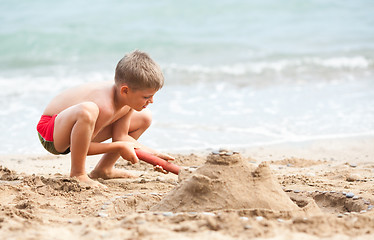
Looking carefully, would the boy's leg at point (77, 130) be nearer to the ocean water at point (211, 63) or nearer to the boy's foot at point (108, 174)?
the boy's foot at point (108, 174)

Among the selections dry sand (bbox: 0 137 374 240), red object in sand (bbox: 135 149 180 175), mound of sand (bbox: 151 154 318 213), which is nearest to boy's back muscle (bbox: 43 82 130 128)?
red object in sand (bbox: 135 149 180 175)

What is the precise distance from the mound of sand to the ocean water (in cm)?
221

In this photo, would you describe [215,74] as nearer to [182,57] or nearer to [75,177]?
[182,57]

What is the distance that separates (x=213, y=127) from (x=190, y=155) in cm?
126

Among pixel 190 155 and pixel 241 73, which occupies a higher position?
pixel 241 73

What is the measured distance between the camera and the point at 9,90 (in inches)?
300

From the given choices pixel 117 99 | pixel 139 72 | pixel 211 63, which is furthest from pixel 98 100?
pixel 211 63

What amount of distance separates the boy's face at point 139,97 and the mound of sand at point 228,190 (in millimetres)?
786

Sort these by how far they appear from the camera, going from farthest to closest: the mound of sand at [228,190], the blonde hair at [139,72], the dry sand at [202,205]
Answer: the blonde hair at [139,72], the mound of sand at [228,190], the dry sand at [202,205]

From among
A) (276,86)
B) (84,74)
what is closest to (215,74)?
(276,86)

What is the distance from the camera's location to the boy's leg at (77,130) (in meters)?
3.08

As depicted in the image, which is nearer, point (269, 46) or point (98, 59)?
point (98, 59)

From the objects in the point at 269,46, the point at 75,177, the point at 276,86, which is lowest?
the point at 75,177

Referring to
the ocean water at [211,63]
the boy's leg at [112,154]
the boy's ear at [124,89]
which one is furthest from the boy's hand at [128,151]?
the ocean water at [211,63]
